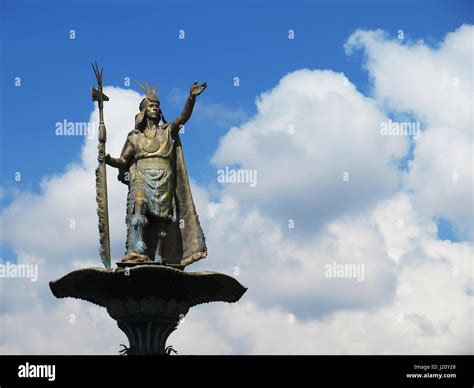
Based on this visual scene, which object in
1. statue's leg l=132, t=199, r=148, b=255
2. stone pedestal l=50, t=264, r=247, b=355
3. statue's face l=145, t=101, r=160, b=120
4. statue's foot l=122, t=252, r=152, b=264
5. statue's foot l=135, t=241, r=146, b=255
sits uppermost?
statue's face l=145, t=101, r=160, b=120

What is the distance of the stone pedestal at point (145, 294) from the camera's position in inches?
996

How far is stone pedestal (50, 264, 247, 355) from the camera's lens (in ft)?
83.0

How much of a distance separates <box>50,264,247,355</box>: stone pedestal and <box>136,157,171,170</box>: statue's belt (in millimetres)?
3010

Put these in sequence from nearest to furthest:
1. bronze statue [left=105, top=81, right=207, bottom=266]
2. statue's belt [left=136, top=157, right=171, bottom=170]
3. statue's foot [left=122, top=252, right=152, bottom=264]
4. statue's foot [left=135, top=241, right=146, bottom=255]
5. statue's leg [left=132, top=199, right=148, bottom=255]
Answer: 1. statue's foot [left=122, top=252, right=152, bottom=264]
2. statue's foot [left=135, top=241, right=146, bottom=255]
3. statue's leg [left=132, top=199, right=148, bottom=255]
4. bronze statue [left=105, top=81, right=207, bottom=266]
5. statue's belt [left=136, top=157, right=171, bottom=170]

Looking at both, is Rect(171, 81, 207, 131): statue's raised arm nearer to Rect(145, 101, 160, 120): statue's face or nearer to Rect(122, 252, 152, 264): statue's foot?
Rect(145, 101, 160, 120): statue's face

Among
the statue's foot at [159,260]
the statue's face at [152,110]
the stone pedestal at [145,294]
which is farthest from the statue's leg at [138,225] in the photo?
the statue's face at [152,110]

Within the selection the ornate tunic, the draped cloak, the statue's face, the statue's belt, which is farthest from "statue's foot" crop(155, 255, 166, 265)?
the statue's face

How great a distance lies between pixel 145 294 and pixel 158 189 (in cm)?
274

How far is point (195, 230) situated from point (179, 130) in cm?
267

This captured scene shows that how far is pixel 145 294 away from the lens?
25656 mm
